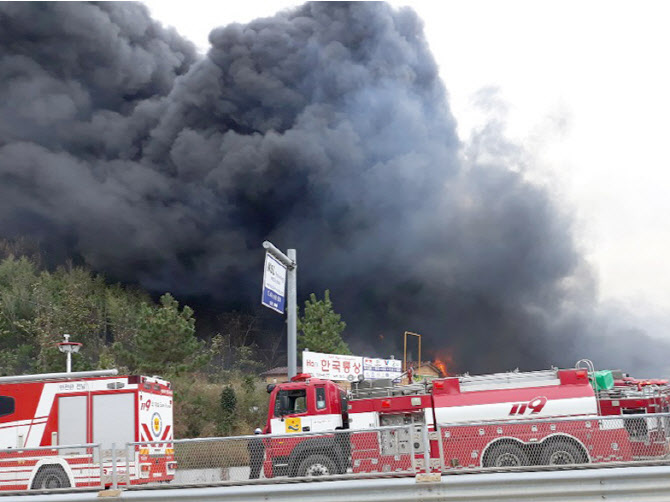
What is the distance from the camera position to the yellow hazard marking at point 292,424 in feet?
44.0

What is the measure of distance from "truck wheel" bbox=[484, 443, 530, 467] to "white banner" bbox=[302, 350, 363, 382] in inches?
720

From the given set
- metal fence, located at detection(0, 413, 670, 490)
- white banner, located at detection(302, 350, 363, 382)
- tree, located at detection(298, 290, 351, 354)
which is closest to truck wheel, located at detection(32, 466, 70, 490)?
metal fence, located at detection(0, 413, 670, 490)

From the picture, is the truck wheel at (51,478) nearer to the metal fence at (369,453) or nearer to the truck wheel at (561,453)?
the metal fence at (369,453)

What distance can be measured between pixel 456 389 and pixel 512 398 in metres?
1.03

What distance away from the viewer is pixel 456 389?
42.1 feet

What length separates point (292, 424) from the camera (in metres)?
13.4

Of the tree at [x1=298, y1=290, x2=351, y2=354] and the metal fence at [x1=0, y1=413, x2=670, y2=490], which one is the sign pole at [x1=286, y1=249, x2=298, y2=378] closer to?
the metal fence at [x1=0, y1=413, x2=670, y2=490]

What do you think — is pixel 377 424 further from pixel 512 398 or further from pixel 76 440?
pixel 76 440

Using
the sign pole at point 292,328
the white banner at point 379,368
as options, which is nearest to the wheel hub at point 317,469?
the sign pole at point 292,328

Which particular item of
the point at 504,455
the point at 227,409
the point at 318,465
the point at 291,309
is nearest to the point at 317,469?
the point at 318,465

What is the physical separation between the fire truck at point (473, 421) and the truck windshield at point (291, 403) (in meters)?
0.02

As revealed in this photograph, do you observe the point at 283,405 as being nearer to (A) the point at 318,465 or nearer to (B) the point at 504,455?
(A) the point at 318,465

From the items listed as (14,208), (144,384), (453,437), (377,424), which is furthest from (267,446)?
(14,208)

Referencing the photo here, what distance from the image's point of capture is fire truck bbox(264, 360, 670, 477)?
30.3ft
